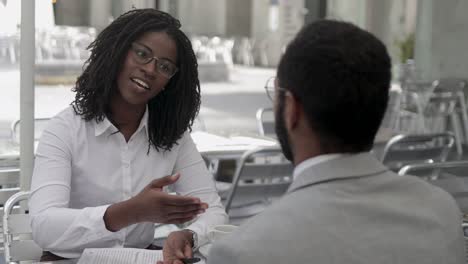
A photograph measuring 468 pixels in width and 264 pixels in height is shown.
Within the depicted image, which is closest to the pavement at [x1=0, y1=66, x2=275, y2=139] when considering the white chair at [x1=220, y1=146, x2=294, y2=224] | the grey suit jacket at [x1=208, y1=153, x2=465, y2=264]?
the white chair at [x1=220, y1=146, x2=294, y2=224]

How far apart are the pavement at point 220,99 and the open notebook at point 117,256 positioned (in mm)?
5854

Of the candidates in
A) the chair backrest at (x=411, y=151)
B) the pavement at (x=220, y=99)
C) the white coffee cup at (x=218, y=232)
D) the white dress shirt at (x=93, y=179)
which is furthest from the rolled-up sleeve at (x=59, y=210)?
the pavement at (x=220, y=99)

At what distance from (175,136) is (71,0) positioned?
7.74 metres

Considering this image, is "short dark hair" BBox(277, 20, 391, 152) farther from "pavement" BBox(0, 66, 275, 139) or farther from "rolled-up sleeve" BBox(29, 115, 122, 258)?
"pavement" BBox(0, 66, 275, 139)

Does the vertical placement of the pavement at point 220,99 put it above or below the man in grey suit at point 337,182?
below

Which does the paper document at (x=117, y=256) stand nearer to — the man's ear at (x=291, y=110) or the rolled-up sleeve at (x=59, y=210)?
the rolled-up sleeve at (x=59, y=210)

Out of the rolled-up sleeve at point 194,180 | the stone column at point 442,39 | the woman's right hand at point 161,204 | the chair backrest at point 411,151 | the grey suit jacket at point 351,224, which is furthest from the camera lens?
the stone column at point 442,39

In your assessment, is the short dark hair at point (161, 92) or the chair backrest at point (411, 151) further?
the chair backrest at point (411, 151)

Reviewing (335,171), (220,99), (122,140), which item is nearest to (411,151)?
(122,140)

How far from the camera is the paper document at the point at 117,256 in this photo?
2006mm

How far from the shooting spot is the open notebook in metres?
2.01

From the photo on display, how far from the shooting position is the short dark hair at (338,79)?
4.05 ft

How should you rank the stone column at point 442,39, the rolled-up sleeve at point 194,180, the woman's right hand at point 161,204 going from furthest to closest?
1. the stone column at point 442,39
2. the rolled-up sleeve at point 194,180
3. the woman's right hand at point 161,204

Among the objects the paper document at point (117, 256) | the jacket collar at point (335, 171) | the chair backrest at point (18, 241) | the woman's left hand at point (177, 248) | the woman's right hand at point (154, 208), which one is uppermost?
the jacket collar at point (335, 171)
